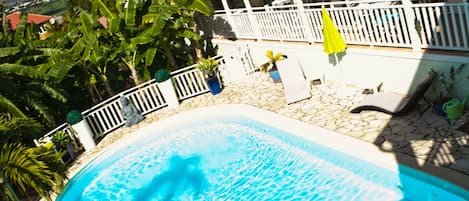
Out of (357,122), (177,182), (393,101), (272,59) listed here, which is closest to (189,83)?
(272,59)

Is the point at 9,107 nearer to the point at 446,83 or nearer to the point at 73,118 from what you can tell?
the point at 73,118

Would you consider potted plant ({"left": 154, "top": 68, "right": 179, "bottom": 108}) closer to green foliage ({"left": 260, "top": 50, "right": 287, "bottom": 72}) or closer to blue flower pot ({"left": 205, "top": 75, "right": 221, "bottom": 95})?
blue flower pot ({"left": 205, "top": 75, "right": 221, "bottom": 95})

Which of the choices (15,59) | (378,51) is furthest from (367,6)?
(15,59)

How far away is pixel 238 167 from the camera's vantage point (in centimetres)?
1148

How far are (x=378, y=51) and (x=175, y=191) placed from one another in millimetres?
6617

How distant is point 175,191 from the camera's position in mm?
11289

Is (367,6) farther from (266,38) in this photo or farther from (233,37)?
(233,37)

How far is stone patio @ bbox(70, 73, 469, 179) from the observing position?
8250 mm

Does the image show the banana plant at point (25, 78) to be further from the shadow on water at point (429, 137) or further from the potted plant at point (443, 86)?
the potted plant at point (443, 86)

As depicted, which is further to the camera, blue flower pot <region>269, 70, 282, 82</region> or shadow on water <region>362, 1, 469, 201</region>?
blue flower pot <region>269, 70, 282, 82</region>

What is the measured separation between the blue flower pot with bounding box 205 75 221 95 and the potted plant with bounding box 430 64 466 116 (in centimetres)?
830

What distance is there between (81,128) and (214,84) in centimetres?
513

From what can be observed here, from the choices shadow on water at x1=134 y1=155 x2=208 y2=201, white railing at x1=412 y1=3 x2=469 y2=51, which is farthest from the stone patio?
shadow on water at x1=134 y1=155 x2=208 y2=201

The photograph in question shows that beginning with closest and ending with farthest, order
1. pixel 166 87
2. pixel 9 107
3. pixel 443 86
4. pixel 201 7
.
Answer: pixel 443 86 → pixel 9 107 → pixel 201 7 → pixel 166 87
